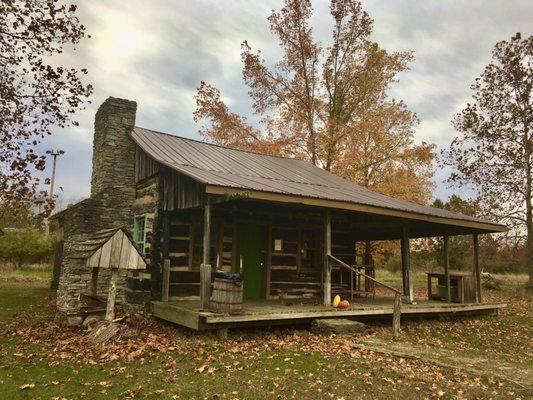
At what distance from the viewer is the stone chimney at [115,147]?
49.4ft

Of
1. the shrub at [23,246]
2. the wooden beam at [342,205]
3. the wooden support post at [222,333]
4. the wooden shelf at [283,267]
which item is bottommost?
the wooden support post at [222,333]

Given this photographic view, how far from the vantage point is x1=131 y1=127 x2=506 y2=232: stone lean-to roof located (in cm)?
1053

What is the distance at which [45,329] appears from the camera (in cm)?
1086

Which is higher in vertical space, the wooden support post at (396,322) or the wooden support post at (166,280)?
the wooden support post at (166,280)

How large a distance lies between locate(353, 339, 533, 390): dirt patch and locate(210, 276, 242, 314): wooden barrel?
2.60 meters

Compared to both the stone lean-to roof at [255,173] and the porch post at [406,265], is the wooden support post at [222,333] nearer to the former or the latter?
the stone lean-to roof at [255,173]

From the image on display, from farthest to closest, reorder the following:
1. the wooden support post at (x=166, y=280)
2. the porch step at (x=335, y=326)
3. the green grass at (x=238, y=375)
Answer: the wooden support post at (x=166, y=280) < the porch step at (x=335, y=326) < the green grass at (x=238, y=375)

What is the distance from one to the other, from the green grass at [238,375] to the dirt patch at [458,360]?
29cm

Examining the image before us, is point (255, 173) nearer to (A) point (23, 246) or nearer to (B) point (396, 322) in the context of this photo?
(B) point (396, 322)

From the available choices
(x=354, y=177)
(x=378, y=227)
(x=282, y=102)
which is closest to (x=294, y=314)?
(x=378, y=227)

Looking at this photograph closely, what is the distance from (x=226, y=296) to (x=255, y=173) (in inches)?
189

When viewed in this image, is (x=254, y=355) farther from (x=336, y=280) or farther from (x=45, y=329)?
(x=336, y=280)

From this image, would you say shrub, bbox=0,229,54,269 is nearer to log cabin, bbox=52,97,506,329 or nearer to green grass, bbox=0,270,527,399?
log cabin, bbox=52,97,506,329

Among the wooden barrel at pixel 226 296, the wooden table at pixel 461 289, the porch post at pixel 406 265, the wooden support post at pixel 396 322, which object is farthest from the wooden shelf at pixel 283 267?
the wooden table at pixel 461 289
